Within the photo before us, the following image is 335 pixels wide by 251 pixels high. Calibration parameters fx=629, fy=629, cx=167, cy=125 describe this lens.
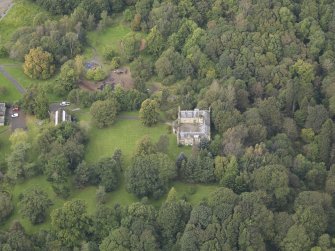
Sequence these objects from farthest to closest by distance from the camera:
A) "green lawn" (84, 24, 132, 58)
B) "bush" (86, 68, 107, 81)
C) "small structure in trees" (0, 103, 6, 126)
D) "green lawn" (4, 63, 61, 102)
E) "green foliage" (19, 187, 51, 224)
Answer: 1. "green lawn" (84, 24, 132, 58)
2. "bush" (86, 68, 107, 81)
3. "green lawn" (4, 63, 61, 102)
4. "small structure in trees" (0, 103, 6, 126)
5. "green foliage" (19, 187, 51, 224)

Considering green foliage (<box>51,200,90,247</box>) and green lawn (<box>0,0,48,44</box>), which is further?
green lawn (<box>0,0,48,44</box>)

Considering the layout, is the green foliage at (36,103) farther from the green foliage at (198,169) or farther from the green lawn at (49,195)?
the green foliage at (198,169)

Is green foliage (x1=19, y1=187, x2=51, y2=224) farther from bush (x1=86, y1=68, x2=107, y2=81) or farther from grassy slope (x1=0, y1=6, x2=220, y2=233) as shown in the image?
bush (x1=86, y1=68, x2=107, y2=81)

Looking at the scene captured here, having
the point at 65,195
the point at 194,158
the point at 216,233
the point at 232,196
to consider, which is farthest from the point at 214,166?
the point at 65,195

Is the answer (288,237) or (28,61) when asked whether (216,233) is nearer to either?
(288,237)

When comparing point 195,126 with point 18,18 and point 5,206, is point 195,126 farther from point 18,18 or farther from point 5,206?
point 18,18

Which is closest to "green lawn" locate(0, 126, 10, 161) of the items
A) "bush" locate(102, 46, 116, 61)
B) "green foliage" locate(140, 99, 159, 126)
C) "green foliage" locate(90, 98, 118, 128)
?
"green foliage" locate(90, 98, 118, 128)
